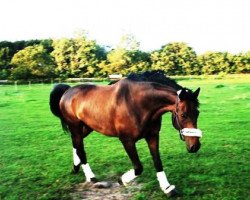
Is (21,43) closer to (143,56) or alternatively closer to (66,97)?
(143,56)

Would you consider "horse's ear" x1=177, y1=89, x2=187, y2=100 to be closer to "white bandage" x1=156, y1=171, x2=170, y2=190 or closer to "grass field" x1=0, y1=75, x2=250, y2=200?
"white bandage" x1=156, y1=171, x2=170, y2=190

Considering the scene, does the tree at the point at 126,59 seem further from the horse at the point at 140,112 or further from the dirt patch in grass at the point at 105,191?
the dirt patch in grass at the point at 105,191

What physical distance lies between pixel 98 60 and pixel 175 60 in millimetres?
6814

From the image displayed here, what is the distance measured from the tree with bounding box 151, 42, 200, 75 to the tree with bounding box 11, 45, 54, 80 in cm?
793

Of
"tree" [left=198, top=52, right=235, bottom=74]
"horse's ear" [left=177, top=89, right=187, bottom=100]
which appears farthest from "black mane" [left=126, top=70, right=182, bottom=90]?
"tree" [left=198, top=52, right=235, bottom=74]

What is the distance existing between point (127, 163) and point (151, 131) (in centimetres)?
198

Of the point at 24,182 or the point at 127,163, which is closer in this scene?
the point at 24,182

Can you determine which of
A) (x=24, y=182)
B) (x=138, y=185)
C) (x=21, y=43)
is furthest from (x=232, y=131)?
(x=21, y=43)

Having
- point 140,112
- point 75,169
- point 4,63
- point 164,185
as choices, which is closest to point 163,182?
point 164,185

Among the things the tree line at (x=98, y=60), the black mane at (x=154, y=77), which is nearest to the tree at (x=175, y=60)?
the tree line at (x=98, y=60)

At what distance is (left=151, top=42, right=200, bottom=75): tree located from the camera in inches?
1093

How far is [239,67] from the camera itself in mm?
34750

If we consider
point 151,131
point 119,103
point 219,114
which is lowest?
point 219,114

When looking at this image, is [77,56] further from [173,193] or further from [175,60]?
[173,193]
